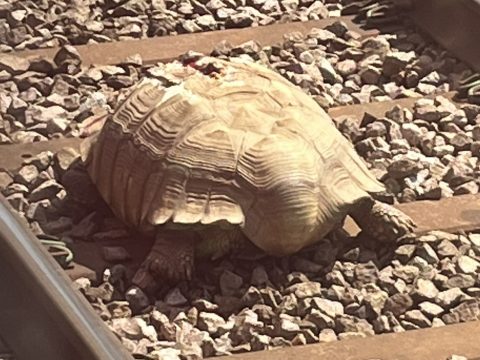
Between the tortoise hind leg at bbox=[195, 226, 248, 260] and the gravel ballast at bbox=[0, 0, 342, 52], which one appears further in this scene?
the gravel ballast at bbox=[0, 0, 342, 52]

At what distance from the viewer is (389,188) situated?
16.5 ft

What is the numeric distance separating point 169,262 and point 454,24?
212cm

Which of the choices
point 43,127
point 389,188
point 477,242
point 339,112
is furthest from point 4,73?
point 477,242

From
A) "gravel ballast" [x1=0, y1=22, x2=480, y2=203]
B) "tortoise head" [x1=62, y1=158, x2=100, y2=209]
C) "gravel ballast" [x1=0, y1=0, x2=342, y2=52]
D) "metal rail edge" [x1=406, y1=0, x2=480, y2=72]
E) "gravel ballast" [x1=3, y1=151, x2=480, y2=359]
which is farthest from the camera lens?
"gravel ballast" [x1=0, y1=0, x2=342, y2=52]

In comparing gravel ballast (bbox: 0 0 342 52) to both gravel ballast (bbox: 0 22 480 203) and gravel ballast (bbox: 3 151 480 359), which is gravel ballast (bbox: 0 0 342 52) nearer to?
gravel ballast (bbox: 0 22 480 203)

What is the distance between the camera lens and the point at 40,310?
12.6 feet

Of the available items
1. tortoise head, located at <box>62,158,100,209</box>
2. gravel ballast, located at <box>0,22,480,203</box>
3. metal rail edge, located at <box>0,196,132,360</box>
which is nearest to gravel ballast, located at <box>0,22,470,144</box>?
gravel ballast, located at <box>0,22,480,203</box>

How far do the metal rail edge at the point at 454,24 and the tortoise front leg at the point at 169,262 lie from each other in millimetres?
1877

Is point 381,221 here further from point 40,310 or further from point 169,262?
point 40,310

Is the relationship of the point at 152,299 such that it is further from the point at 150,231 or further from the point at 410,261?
the point at 410,261

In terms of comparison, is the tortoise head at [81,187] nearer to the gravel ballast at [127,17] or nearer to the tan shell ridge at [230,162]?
the tan shell ridge at [230,162]

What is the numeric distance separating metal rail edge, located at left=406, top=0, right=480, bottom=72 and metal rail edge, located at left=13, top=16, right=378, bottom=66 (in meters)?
0.22

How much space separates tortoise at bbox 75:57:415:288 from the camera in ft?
14.6

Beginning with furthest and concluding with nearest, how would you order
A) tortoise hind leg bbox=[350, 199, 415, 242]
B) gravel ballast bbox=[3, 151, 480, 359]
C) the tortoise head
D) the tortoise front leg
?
1. the tortoise head
2. tortoise hind leg bbox=[350, 199, 415, 242]
3. the tortoise front leg
4. gravel ballast bbox=[3, 151, 480, 359]
